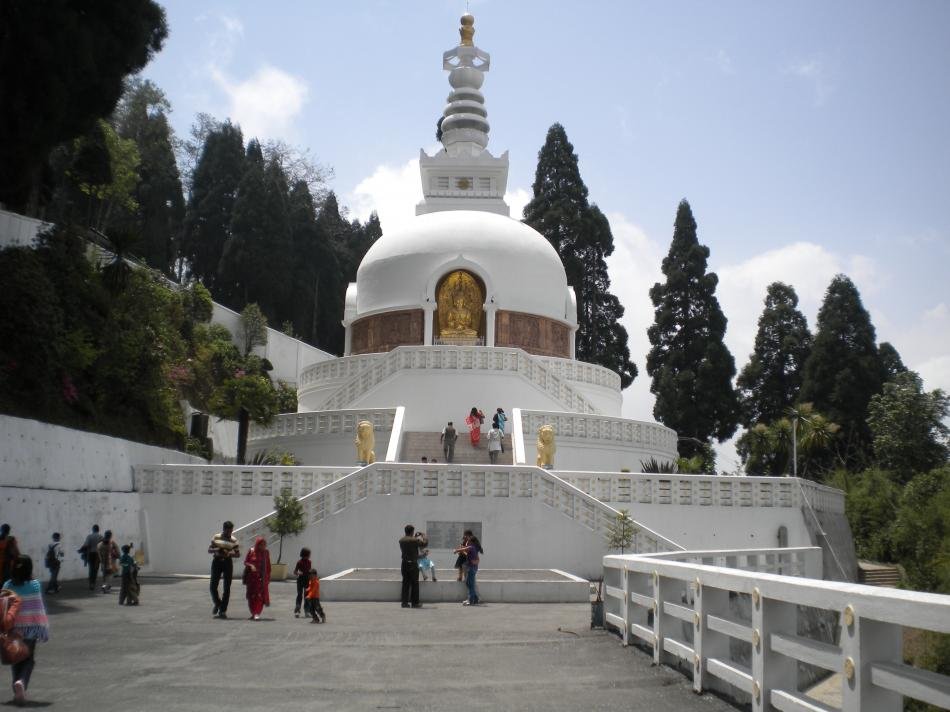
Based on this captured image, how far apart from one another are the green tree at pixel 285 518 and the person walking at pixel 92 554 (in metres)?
2.96

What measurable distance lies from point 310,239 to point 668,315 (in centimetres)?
2100

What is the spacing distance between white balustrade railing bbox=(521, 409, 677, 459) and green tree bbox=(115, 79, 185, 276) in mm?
28536

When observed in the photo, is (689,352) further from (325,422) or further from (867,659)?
(867,659)

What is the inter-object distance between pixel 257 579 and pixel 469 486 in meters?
7.03

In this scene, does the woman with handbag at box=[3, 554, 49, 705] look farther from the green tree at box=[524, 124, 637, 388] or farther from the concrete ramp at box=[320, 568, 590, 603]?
the green tree at box=[524, 124, 637, 388]

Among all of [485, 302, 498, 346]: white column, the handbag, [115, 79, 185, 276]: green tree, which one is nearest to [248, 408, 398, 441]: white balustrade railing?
[485, 302, 498, 346]: white column

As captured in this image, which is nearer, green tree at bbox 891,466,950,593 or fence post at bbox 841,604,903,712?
fence post at bbox 841,604,903,712

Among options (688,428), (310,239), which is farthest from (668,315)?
(310,239)

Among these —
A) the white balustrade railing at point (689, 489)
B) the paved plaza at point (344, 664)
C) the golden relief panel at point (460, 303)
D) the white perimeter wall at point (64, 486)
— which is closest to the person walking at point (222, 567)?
the paved plaza at point (344, 664)

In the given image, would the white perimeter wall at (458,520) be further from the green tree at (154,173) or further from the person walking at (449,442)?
the green tree at (154,173)

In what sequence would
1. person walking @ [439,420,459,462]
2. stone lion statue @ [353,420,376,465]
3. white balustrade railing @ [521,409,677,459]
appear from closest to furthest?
stone lion statue @ [353,420,376,465], person walking @ [439,420,459,462], white balustrade railing @ [521,409,677,459]

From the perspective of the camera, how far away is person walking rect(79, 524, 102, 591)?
50.3ft

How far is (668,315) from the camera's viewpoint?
4569 centimetres

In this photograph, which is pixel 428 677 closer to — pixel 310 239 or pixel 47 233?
pixel 47 233
